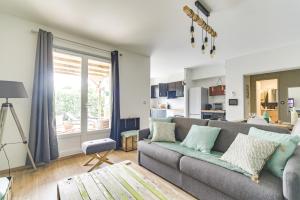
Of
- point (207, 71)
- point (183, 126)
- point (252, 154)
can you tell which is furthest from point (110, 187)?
point (207, 71)

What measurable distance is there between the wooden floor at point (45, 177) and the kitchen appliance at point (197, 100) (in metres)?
3.66

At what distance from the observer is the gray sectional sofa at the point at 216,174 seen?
1194mm

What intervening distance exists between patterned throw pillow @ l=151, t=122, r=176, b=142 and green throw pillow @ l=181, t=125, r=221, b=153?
34 centimetres

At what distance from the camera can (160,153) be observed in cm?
220

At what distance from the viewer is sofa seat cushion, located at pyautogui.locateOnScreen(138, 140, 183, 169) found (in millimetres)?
1991

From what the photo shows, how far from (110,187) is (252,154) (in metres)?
1.41

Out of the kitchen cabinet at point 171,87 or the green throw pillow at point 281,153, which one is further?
the kitchen cabinet at point 171,87

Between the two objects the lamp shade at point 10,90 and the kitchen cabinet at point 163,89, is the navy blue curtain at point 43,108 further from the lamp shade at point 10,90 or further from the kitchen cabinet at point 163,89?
the kitchen cabinet at point 163,89

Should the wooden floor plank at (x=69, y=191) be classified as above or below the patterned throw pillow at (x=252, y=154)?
below

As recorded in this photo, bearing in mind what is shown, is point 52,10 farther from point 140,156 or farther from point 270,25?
point 270,25

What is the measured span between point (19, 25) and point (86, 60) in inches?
48.6

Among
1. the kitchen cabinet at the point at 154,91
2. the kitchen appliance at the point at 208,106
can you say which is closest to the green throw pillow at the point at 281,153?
the kitchen appliance at the point at 208,106

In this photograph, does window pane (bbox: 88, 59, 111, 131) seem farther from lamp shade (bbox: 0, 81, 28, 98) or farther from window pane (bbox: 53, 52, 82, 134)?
lamp shade (bbox: 0, 81, 28, 98)

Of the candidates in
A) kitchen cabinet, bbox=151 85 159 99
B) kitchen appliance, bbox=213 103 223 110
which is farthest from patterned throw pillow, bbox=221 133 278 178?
kitchen cabinet, bbox=151 85 159 99
